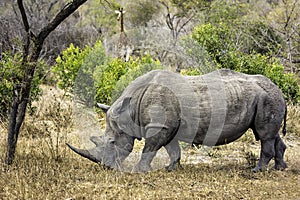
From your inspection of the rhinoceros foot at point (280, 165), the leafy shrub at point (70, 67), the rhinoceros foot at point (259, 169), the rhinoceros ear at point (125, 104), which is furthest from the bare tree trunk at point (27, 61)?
the leafy shrub at point (70, 67)

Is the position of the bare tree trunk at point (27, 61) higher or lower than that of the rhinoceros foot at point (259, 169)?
higher

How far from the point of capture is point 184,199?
17.2 ft

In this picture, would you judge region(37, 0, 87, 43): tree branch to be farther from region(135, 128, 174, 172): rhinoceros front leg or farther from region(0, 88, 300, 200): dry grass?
region(135, 128, 174, 172): rhinoceros front leg

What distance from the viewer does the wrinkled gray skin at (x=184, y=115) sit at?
6301 mm

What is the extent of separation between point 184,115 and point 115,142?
1.09 meters

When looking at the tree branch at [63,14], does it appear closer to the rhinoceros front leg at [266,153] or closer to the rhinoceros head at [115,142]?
the rhinoceros head at [115,142]

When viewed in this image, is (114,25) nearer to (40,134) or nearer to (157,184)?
(40,134)

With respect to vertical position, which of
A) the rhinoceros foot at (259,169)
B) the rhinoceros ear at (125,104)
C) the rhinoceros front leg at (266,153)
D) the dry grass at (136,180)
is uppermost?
the rhinoceros ear at (125,104)

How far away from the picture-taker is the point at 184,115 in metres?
6.39

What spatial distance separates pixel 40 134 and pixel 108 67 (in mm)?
3091

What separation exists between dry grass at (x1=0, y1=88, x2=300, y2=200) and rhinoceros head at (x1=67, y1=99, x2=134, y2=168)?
0.63 feet

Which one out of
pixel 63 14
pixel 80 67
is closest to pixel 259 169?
pixel 63 14

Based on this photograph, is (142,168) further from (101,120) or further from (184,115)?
(101,120)

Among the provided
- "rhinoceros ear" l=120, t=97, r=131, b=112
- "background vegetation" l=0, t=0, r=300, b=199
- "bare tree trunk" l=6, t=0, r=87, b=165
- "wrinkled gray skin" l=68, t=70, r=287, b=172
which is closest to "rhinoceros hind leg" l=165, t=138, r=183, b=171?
"wrinkled gray skin" l=68, t=70, r=287, b=172
